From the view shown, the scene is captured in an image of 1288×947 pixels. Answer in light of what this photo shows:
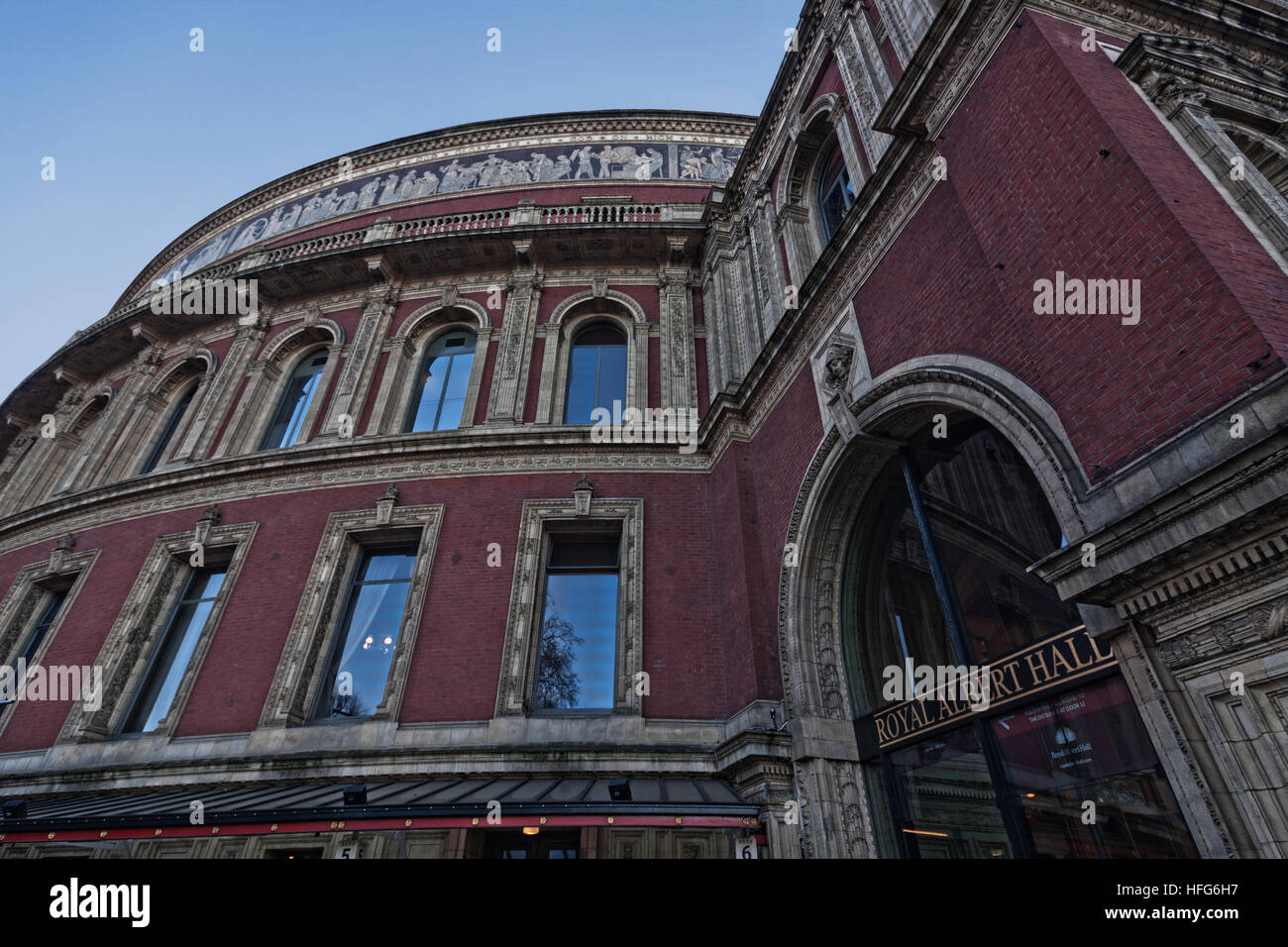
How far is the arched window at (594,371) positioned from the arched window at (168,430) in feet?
31.4

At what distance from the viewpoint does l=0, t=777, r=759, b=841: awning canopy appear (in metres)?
6.64

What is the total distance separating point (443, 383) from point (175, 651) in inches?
278

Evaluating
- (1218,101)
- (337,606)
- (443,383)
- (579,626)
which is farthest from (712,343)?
(337,606)

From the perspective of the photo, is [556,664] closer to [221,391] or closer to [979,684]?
[979,684]

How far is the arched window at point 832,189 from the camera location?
10960 mm

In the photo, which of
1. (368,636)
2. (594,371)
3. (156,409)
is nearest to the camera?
(368,636)

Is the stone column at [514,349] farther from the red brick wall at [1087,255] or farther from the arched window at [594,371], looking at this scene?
the red brick wall at [1087,255]

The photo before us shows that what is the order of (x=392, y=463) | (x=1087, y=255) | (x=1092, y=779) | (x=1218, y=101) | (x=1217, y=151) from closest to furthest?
(x=1087, y=255) < (x=1092, y=779) < (x=1217, y=151) < (x=1218, y=101) < (x=392, y=463)

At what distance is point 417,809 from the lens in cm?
672

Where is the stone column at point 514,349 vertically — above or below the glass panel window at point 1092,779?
above

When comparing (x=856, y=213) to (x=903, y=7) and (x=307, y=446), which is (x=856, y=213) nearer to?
(x=903, y=7)

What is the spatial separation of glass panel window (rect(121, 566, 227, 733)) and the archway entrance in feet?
36.3

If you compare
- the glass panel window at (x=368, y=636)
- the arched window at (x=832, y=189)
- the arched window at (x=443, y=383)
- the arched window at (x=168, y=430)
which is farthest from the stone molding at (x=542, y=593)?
the arched window at (x=168, y=430)

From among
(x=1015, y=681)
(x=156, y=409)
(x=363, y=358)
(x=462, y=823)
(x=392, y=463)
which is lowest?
(x=462, y=823)
